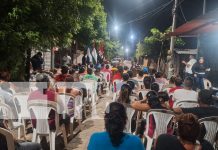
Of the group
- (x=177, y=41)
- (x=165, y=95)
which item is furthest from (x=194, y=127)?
(x=177, y=41)

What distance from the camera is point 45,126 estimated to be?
6.54 metres

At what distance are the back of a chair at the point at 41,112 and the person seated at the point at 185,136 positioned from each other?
3458 mm

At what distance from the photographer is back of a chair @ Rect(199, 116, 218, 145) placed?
5541 mm

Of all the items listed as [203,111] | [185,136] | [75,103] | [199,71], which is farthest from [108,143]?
[199,71]

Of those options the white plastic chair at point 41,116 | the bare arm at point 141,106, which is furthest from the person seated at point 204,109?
the white plastic chair at point 41,116

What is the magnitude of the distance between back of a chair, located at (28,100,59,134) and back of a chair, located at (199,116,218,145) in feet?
9.12

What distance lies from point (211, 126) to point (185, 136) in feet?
7.65

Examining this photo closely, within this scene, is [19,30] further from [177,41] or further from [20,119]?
[177,41]

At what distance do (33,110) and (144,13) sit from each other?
50840 mm

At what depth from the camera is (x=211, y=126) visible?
18.6ft

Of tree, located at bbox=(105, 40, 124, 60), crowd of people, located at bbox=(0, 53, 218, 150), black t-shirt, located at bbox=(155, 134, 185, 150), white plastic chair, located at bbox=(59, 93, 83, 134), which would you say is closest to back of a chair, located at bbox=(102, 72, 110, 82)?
crowd of people, located at bbox=(0, 53, 218, 150)

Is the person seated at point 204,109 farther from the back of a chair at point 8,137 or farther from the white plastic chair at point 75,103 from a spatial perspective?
the white plastic chair at point 75,103

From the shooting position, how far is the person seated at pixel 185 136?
3.36 meters

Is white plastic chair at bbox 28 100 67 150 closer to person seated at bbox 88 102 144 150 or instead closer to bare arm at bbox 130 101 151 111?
bare arm at bbox 130 101 151 111
